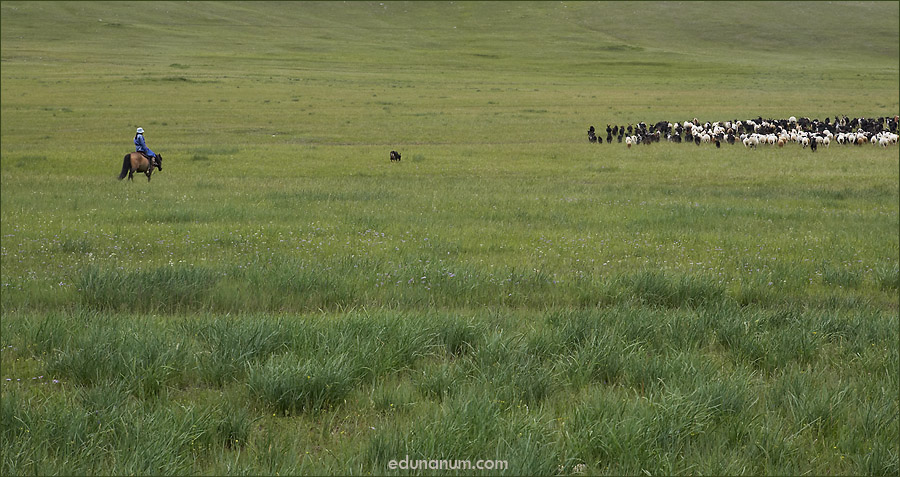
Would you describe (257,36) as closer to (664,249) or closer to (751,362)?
(664,249)

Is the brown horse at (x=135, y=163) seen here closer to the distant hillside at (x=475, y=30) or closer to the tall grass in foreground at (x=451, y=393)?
the tall grass in foreground at (x=451, y=393)

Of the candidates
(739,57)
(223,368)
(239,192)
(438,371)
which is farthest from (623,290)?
(739,57)

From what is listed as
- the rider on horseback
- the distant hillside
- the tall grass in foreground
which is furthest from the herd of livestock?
the tall grass in foreground

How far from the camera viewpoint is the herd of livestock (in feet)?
108

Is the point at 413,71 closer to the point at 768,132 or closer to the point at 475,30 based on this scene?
the point at 768,132

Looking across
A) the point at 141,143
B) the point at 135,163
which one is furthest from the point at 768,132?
the point at 141,143

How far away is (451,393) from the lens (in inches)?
205

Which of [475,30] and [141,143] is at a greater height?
[475,30]

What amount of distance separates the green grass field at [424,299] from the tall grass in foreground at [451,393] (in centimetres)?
3

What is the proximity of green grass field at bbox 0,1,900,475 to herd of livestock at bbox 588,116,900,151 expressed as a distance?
1674mm

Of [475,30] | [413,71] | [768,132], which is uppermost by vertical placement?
[475,30]

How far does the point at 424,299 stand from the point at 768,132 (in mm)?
32753

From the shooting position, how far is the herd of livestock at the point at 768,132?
32781mm

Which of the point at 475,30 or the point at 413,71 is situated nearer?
the point at 413,71
